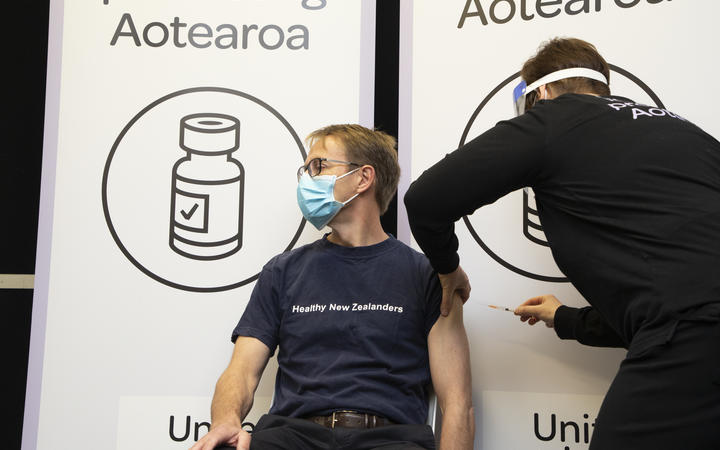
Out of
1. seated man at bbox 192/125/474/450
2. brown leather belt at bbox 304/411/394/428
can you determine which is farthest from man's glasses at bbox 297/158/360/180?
brown leather belt at bbox 304/411/394/428

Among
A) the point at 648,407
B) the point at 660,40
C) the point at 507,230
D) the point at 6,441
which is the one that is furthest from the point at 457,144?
the point at 6,441

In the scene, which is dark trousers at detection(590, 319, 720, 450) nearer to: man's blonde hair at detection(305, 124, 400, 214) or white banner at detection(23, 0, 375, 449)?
man's blonde hair at detection(305, 124, 400, 214)

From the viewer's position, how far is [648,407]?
129 centimetres

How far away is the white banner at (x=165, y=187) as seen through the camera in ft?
7.88

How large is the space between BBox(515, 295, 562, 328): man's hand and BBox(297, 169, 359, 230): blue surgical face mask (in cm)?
66

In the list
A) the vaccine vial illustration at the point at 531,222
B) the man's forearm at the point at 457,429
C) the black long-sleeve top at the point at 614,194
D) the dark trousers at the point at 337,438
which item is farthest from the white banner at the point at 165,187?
the black long-sleeve top at the point at 614,194

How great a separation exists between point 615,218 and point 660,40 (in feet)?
3.50

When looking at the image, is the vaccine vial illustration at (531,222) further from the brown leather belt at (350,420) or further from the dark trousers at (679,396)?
the dark trousers at (679,396)

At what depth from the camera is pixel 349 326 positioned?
2.04 meters

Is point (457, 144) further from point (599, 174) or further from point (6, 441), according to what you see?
point (6, 441)

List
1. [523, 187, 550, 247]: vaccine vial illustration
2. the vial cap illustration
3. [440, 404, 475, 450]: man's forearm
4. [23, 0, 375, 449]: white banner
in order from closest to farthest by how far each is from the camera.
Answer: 1. [440, 404, 475, 450]: man's forearm
2. [523, 187, 550, 247]: vaccine vial illustration
3. [23, 0, 375, 449]: white banner
4. the vial cap illustration

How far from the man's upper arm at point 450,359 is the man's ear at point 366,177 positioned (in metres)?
0.48

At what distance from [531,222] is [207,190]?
1174mm

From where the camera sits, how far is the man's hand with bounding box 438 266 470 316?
1.95m
